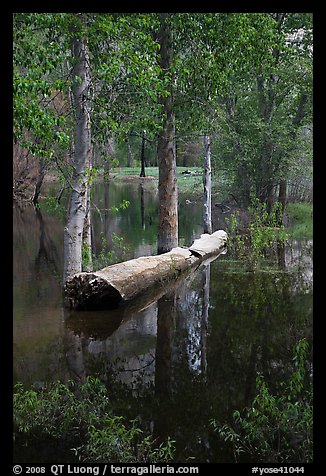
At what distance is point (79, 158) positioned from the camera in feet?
29.7

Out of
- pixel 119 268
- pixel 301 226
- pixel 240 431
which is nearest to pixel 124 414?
pixel 240 431

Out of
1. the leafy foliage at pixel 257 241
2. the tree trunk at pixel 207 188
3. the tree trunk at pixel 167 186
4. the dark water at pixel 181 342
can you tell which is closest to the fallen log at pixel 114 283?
the dark water at pixel 181 342

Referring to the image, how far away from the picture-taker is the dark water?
5.25 metres

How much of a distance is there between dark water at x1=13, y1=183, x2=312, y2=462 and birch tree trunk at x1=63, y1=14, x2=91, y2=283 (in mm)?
1100

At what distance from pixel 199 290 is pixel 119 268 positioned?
200cm

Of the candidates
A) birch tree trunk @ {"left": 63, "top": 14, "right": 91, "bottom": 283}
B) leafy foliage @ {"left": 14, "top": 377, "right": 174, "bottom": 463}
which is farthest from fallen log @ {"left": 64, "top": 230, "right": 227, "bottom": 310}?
leafy foliage @ {"left": 14, "top": 377, "right": 174, "bottom": 463}

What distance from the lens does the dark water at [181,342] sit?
5.25 meters

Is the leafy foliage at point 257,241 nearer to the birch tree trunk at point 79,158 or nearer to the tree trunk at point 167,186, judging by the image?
the tree trunk at point 167,186

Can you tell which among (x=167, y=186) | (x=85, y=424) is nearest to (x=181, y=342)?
(x=85, y=424)

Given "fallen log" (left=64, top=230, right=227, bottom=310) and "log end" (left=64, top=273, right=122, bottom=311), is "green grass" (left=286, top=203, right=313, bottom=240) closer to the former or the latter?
"fallen log" (left=64, top=230, right=227, bottom=310)

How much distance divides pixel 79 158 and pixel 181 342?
152 inches

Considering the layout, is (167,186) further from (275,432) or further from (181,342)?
(275,432)

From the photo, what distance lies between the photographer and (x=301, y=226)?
17.8 metres

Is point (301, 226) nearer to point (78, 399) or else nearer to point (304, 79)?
point (304, 79)
